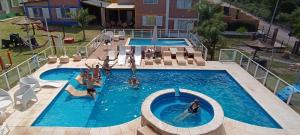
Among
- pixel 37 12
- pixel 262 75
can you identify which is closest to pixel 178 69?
pixel 262 75

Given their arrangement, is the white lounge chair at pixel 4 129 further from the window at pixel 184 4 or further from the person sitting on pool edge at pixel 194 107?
the window at pixel 184 4

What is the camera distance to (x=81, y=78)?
1334 centimetres

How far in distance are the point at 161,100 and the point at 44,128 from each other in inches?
211

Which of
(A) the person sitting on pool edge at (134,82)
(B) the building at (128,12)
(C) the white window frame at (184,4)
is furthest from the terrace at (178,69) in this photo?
(C) the white window frame at (184,4)

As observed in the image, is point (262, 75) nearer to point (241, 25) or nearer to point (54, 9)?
point (241, 25)

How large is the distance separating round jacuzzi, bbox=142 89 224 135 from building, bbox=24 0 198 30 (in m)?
18.7

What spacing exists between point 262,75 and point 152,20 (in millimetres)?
18573

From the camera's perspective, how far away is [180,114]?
10.3 metres

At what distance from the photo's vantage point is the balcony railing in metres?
10.5

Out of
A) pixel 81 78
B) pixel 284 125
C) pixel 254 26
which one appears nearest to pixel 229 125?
pixel 284 125

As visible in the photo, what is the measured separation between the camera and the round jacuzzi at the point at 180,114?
8.08 meters

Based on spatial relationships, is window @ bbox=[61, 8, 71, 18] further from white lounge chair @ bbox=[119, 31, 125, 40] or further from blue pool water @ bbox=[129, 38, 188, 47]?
blue pool water @ bbox=[129, 38, 188, 47]

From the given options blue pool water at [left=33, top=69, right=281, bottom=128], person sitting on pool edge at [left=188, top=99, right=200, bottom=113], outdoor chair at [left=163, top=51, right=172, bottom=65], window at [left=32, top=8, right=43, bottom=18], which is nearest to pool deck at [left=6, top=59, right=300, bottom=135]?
blue pool water at [left=33, top=69, right=281, bottom=128]

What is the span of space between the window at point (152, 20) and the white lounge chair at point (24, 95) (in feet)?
69.0
